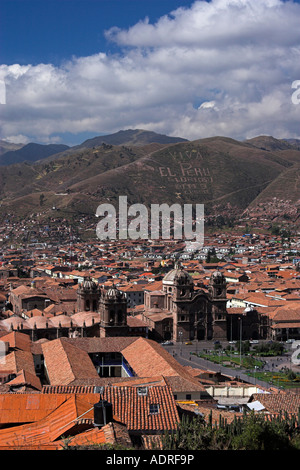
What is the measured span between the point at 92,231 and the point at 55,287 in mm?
79628

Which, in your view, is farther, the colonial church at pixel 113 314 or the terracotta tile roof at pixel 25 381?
the colonial church at pixel 113 314

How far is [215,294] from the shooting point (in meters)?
54.3

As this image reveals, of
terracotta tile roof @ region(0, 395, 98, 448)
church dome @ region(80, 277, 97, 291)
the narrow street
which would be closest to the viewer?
terracotta tile roof @ region(0, 395, 98, 448)

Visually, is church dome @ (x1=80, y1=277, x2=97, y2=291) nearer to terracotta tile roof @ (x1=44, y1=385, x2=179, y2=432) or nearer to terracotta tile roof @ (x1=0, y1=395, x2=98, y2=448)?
terracotta tile roof @ (x1=44, y1=385, x2=179, y2=432)

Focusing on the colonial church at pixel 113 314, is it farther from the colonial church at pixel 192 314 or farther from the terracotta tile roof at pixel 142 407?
the terracotta tile roof at pixel 142 407

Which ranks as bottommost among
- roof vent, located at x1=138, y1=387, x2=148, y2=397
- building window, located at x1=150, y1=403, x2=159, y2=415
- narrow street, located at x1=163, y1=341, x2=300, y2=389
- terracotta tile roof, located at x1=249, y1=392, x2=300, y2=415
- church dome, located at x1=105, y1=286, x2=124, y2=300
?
narrow street, located at x1=163, y1=341, x2=300, y2=389

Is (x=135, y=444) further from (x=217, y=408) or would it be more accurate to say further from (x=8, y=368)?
(x=8, y=368)

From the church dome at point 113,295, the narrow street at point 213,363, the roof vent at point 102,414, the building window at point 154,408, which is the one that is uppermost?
the church dome at point 113,295

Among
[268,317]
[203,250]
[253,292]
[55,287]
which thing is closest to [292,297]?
[253,292]

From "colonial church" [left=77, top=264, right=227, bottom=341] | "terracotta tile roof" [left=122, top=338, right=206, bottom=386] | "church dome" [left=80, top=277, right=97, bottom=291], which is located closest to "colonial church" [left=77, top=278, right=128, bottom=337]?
"church dome" [left=80, top=277, right=97, bottom=291]

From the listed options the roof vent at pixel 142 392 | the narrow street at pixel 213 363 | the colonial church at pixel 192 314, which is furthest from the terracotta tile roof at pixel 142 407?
the colonial church at pixel 192 314

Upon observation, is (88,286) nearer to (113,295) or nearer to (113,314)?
Answer: (113,295)

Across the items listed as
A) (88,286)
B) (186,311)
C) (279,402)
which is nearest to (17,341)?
(88,286)

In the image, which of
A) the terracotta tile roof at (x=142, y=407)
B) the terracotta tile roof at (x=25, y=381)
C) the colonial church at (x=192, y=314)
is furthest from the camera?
the colonial church at (x=192, y=314)
